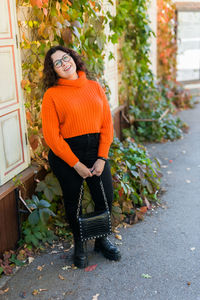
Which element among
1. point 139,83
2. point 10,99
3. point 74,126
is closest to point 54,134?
point 74,126

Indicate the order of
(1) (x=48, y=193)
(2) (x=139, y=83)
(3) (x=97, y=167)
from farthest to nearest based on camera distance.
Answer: (2) (x=139, y=83) → (1) (x=48, y=193) → (3) (x=97, y=167)

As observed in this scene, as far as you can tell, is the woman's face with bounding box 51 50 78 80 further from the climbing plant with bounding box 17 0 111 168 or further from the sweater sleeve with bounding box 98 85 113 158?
the climbing plant with bounding box 17 0 111 168

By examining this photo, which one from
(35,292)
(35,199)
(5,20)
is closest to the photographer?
(35,292)

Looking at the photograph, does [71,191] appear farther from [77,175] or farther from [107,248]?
[107,248]

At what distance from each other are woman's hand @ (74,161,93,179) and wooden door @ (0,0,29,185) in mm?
655

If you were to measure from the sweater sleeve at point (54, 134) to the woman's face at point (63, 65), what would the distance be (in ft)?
0.61

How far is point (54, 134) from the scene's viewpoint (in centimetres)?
263

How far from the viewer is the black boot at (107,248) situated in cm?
297

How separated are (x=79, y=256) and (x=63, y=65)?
1.46m

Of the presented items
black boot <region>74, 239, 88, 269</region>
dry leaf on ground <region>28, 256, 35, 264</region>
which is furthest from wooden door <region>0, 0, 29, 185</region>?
black boot <region>74, 239, 88, 269</region>

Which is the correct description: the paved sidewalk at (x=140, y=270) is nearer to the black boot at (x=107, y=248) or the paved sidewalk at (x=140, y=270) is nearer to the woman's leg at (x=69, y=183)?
the black boot at (x=107, y=248)

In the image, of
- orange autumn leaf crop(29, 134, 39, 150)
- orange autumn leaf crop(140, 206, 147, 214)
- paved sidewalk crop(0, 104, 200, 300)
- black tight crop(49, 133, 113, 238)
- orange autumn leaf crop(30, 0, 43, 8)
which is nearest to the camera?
paved sidewalk crop(0, 104, 200, 300)

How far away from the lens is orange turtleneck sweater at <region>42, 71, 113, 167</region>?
8.63ft

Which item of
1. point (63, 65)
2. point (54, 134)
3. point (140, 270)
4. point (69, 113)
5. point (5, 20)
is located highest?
point (5, 20)
